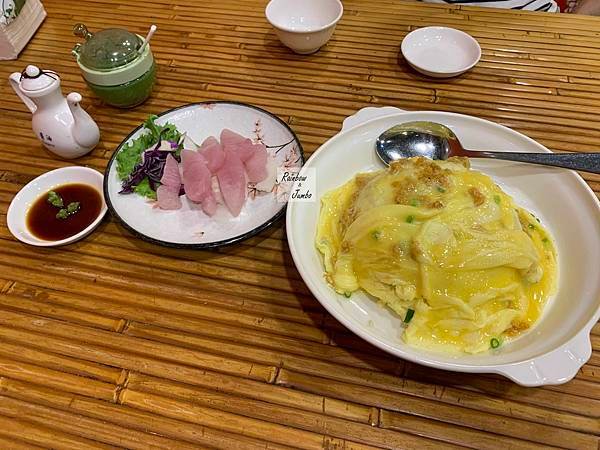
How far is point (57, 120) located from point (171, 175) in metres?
0.63

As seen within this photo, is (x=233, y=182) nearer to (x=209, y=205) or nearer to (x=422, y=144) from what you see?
(x=209, y=205)

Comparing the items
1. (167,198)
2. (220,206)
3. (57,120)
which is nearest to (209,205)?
(220,206)

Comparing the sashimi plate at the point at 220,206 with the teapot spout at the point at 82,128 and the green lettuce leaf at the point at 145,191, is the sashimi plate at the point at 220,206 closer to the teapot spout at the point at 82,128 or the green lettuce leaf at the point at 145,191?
the green lettuce leaf at the point at 145,191

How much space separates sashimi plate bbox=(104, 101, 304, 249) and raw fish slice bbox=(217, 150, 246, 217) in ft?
0.17

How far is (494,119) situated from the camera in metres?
2.29

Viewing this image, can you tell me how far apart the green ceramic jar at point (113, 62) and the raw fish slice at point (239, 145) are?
65cm

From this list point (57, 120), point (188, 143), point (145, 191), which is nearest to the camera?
point (145, 191)

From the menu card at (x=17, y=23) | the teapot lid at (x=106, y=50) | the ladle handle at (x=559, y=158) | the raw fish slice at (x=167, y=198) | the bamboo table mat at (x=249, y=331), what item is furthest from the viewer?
the menu card at (x=17, y=23)

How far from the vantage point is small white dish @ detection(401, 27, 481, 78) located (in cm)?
245

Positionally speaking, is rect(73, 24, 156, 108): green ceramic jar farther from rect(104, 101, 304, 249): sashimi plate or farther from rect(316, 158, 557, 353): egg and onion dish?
rect(316, 158, 557, 353): egg and onion dish

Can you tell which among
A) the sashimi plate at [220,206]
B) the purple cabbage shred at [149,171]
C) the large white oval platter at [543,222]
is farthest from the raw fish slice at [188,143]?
the large white oval platter at [543,222]

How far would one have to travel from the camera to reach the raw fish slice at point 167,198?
1.92 m

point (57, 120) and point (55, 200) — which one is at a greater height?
point (57, 120)

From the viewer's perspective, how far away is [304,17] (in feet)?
8.85
